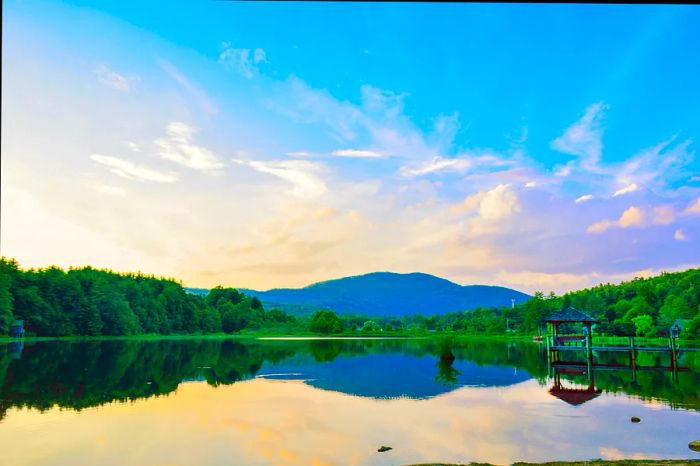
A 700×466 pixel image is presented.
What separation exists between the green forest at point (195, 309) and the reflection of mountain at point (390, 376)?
35.6 meters

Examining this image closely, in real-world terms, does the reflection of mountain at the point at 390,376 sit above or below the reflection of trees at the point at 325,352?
above

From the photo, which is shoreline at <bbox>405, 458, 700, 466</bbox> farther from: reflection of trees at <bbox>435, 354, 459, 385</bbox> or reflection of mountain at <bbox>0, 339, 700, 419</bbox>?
reflection of trees at <bbox>435, 354, 459, 385</bbox>

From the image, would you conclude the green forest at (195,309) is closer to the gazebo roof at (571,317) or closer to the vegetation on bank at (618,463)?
the gazebo roof at (571,317)

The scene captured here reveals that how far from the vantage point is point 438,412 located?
2653 cm

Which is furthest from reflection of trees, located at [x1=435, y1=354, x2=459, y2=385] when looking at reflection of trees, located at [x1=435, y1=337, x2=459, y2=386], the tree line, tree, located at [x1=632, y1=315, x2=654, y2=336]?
tree, located at [x1=632, y1=315, x2=654, y2=336]

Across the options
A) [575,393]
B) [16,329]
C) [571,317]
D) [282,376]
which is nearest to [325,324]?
[16,329]

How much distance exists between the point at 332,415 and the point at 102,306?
3721 inches

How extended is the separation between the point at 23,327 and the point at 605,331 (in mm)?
114422

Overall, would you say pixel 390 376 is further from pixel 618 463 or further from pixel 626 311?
pixel 626 311

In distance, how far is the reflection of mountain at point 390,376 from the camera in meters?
34.5

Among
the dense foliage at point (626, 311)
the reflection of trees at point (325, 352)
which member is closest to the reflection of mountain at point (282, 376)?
the reflection of trees at point (325, 352)

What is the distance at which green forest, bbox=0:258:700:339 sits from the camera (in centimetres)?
9356

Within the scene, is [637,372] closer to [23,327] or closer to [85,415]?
[85,415]

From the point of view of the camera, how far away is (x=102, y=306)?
105438mm
